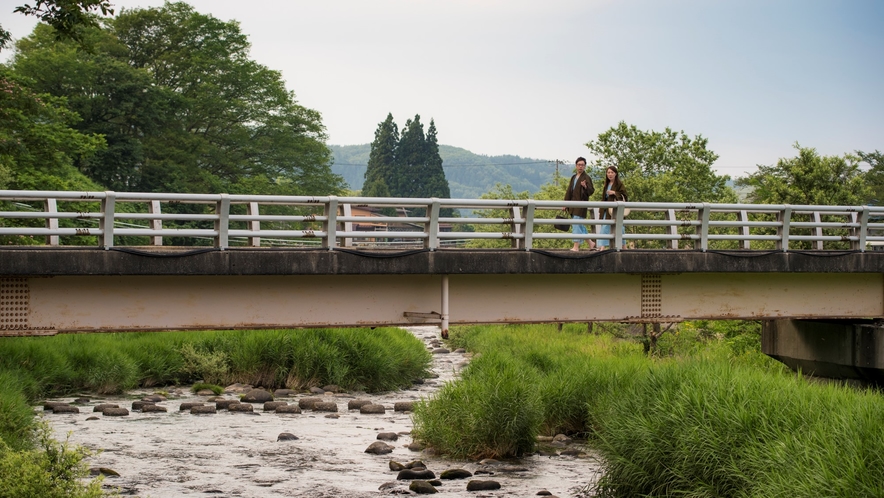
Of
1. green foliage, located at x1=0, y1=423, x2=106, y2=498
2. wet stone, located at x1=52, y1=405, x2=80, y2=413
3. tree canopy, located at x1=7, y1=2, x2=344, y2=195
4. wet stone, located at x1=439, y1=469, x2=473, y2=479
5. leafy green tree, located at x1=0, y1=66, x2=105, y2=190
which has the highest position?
tree canopy, located at x1=7, y1=2, x2=344, y2=195

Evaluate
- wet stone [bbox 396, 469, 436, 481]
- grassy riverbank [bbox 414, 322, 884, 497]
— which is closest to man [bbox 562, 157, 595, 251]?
grassy riverbank [bbox 414, 322, 884, 497]

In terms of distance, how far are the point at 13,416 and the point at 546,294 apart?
9402mm

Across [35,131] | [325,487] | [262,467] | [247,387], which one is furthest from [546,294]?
[35,131]

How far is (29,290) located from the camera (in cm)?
1304

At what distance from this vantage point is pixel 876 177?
227 feet

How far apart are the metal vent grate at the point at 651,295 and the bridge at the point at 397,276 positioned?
0.03 m

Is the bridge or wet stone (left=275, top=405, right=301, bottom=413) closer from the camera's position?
the bridge

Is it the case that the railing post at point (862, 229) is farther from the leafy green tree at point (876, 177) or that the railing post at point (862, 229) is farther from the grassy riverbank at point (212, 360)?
the leafy green tree at point (876, 177)

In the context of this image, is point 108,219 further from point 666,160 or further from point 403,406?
point 666,160

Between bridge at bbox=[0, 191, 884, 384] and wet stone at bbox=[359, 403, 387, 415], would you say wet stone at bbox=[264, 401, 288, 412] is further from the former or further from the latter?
bridge at bbox=[0, 191, 884, 384]

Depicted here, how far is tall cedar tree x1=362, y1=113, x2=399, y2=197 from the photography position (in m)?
99.8

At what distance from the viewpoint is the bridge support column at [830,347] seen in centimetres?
1891

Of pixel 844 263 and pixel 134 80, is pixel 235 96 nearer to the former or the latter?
pixel 134 80

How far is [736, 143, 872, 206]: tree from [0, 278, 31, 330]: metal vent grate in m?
22.1
